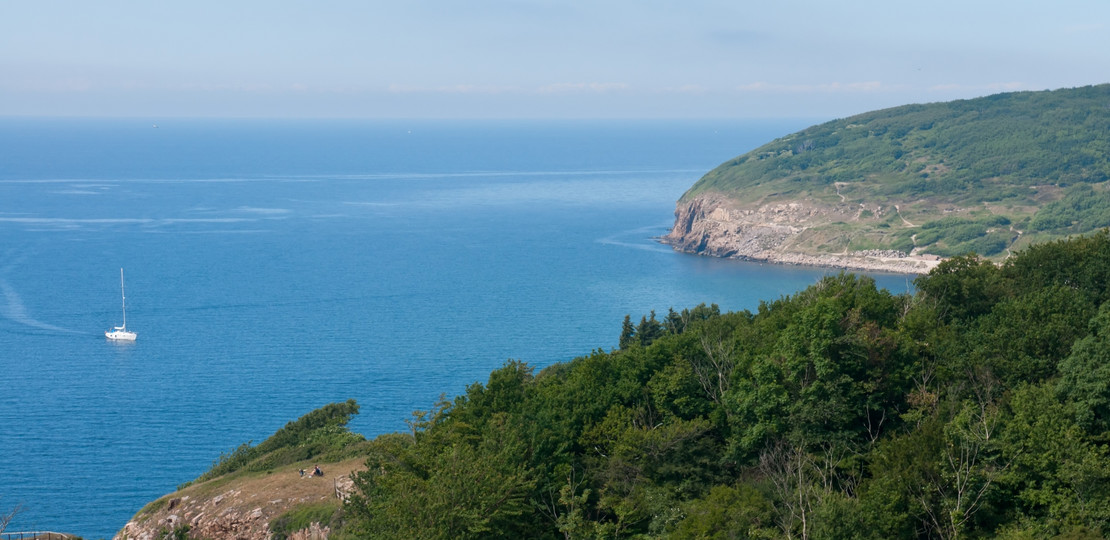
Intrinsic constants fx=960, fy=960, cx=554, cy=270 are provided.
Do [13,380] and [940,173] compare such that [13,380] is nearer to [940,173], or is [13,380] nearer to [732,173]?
[732,173]

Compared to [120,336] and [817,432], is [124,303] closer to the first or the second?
[120,336]

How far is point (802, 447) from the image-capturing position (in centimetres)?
2931

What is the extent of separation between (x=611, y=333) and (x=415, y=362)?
21904 mm

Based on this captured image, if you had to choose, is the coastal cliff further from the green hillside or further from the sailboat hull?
the sailboat hull

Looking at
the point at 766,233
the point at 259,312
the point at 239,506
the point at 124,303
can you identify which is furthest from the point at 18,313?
the point at 766,233

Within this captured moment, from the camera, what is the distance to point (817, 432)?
30.1 meters

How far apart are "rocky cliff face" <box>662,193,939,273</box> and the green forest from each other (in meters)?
106

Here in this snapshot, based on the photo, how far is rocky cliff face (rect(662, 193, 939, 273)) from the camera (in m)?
143

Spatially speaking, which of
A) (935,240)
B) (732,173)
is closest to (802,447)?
(935,240)

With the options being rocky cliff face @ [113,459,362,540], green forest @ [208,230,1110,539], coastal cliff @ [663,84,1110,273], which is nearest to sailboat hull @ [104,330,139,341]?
rocky cliff face @ [113,459,362,540]

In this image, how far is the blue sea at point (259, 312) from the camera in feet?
208

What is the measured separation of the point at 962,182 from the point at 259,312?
127 m

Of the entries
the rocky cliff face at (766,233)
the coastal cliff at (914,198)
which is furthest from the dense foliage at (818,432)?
the rocky cliff face at (766,233)

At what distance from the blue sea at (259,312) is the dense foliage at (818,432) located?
1182 inches
